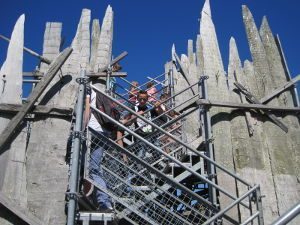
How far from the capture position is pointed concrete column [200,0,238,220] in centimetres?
693

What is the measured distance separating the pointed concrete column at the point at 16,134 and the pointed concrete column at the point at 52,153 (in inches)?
4.6

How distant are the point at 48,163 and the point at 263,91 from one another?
409 cm

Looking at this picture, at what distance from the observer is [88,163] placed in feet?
19.4

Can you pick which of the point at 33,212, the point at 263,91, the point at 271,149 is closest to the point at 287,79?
the point at 263,91

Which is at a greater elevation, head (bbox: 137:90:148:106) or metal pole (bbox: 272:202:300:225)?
head (bbox: 137:90:148:106)

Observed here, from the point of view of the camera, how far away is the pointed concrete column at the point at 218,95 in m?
6.93

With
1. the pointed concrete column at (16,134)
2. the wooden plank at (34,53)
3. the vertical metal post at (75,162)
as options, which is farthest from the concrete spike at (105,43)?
the vertical metal post at (75,162)

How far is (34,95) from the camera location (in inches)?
280

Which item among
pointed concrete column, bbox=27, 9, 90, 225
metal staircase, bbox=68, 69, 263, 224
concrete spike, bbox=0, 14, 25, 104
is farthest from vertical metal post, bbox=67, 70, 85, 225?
concrete spike, bbox=0, 14, 25, 104

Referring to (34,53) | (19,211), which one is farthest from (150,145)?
(34,53)

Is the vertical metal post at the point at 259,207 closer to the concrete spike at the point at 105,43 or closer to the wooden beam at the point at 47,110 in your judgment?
the wooden beam at the point at 47,110

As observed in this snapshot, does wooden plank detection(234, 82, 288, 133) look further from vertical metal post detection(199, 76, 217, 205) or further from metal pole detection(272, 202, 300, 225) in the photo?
metal pole detection(272, 202, 300, 225)

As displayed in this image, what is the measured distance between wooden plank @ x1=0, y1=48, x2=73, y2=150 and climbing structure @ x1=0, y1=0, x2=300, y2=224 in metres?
→ 0.02

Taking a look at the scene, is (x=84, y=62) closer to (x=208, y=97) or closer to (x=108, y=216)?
(x=208, y=97)
